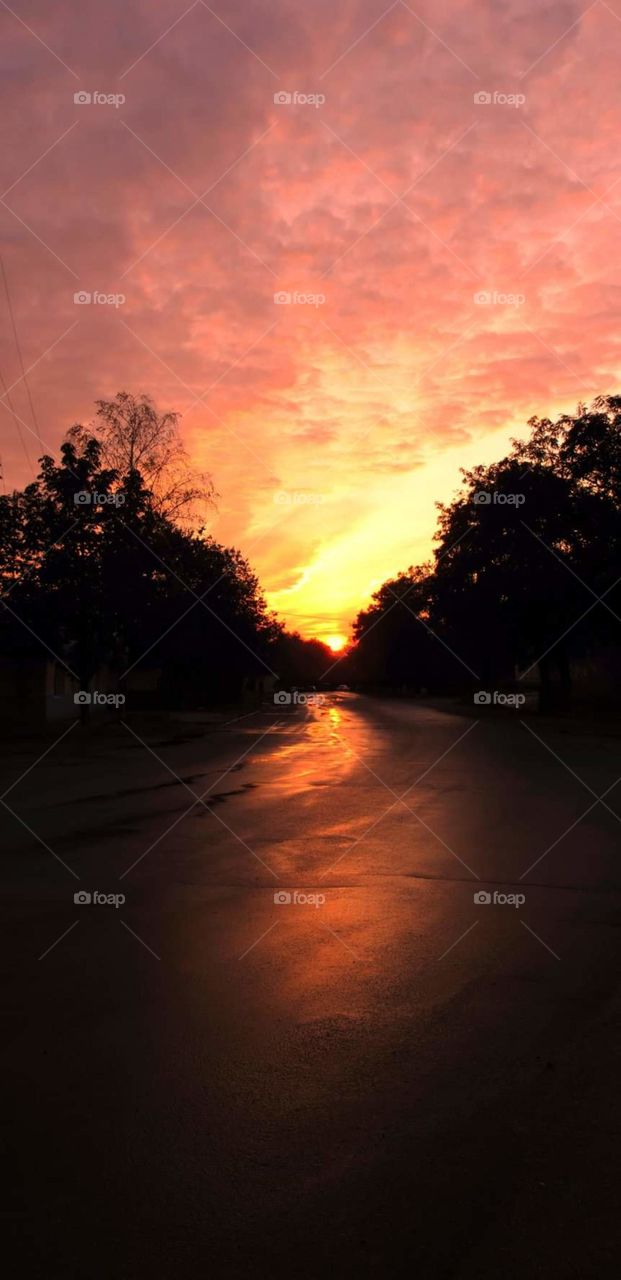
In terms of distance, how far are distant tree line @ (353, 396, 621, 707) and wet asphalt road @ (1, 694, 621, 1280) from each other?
32.0m

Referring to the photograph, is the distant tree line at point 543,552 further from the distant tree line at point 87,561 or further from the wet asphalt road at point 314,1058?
the wet asphalt road at point 314,1058

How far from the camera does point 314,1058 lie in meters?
4.51

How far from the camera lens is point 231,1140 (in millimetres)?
3674

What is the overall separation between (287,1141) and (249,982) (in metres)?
2.00

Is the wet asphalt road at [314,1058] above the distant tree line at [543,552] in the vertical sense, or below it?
below

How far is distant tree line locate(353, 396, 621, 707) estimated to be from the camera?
40.8 metres

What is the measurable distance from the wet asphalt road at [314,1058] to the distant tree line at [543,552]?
32.0 m

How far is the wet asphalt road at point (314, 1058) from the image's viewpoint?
3116 millimetres

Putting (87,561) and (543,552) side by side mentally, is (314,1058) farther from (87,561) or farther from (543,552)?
(543,552)

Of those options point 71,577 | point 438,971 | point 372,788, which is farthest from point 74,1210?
point 71,577

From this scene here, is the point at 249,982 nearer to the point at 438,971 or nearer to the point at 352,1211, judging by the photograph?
the point at 438,971

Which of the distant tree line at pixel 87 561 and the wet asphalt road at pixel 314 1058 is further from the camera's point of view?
the distant tree line at pixel 87 561

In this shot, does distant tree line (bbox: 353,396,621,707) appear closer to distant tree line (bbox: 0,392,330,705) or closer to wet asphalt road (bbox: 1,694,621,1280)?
distant tree line (bbox: 0,392,330,705)

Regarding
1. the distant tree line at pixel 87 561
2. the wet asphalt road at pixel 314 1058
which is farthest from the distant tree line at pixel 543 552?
the wet asphalt road at pixel 314 1058
